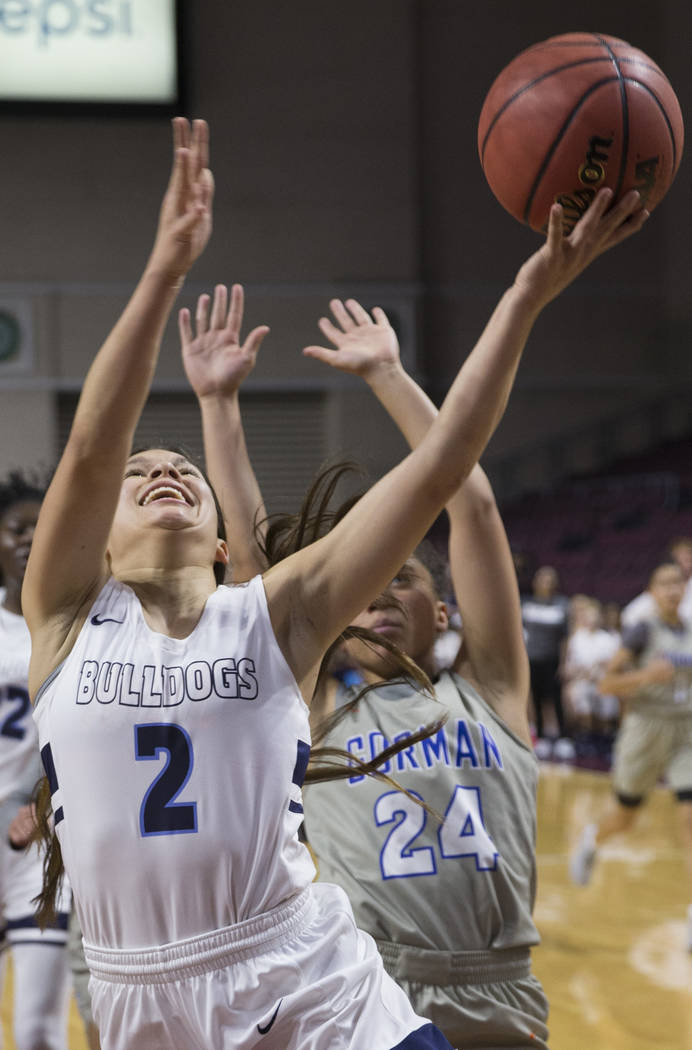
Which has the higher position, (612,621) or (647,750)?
(647,750)

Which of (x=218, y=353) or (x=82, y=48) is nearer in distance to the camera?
(x=218, y=353)

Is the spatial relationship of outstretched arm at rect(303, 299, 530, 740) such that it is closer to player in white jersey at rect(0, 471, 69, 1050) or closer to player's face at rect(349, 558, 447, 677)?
player's face at rect(349, 558, 447, 677)

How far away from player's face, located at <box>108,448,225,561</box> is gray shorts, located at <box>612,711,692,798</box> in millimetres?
4626

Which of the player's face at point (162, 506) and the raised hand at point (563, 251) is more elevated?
the raised hand at point (563, 251)

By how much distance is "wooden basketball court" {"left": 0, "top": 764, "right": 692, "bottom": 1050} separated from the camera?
4293 mm

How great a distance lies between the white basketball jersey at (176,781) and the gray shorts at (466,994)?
1.81 ft

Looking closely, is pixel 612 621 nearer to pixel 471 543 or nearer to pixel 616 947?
pixel 616 947

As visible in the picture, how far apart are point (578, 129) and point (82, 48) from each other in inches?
482

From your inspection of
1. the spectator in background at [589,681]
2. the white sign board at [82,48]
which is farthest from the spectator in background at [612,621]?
the white sign board at [82,48]

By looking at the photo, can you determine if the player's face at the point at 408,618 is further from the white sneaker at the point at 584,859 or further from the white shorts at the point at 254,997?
the white sneaker at the point at 584,859

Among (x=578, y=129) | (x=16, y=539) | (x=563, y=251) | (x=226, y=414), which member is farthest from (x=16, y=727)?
(x=563, y=251)

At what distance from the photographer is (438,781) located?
227 centimetres

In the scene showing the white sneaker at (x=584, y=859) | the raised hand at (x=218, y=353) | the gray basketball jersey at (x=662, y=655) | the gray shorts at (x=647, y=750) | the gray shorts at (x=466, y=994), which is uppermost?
the raised hand at (x=218, y=353)

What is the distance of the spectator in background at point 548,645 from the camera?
10.9 metres
